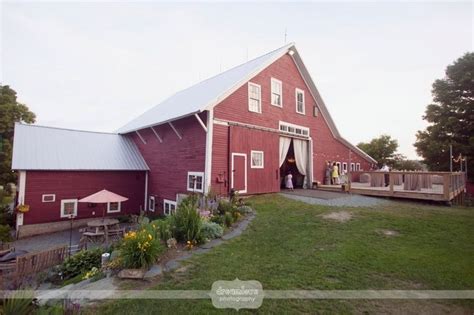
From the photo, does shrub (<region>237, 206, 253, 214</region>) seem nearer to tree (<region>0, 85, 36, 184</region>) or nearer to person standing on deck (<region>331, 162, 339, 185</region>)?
person standing on deck (<region>331, 162, 339, 185</region>)

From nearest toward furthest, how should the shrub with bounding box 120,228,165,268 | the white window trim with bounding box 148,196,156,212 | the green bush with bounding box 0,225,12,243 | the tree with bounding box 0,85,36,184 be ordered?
the shrub with bounding box 120,228,165,268, the green bush with bounding box 0,225,12,243, the white window trim with bounding box 148,196,156,212, the tree with bounding box 0,85,36,184

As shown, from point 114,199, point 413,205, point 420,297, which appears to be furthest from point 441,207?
point 114,199

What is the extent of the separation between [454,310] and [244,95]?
11.3 metres

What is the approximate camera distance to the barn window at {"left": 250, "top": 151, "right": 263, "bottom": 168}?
494 inches

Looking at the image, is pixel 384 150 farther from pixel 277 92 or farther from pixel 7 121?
pixel 7 121

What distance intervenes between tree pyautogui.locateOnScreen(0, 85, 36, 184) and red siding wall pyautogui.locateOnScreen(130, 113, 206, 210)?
16450 millimetres

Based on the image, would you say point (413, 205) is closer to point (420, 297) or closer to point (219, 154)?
point (420, 297)

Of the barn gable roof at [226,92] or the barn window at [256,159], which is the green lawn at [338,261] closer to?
the barn window at [256,159]

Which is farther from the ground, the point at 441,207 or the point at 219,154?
the point at 219,154

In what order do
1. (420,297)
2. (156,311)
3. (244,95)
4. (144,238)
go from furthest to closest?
(244,95) → (144,238) → (420,297) → (156,311)

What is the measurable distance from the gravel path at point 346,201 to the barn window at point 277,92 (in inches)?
239

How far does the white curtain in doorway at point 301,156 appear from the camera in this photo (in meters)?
15.9

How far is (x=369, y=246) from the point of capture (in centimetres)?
616

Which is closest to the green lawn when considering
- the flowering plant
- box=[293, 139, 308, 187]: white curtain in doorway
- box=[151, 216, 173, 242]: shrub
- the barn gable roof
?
box=[151, 216, 173, 242]: shrub
